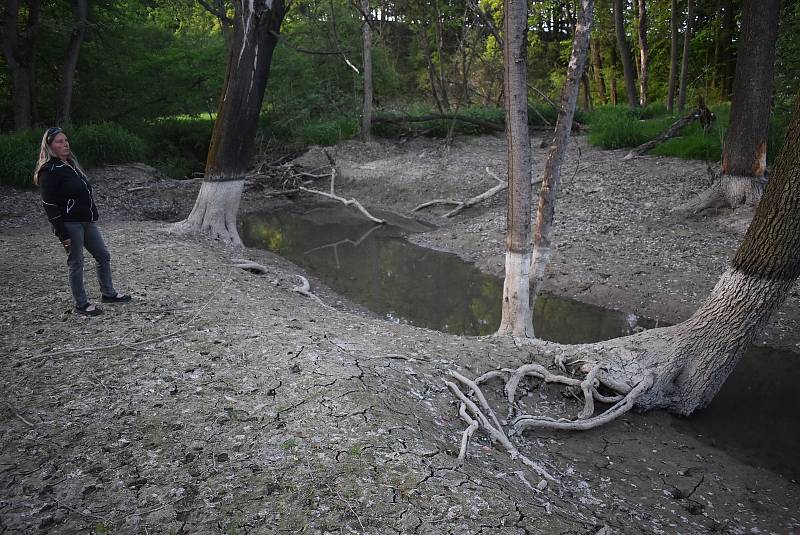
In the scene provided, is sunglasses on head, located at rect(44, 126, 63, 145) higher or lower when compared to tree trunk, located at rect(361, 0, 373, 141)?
lower

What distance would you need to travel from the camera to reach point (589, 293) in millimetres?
8891

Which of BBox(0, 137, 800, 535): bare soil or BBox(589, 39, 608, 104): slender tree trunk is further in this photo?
BBox(589, 39, 608, 104): slender tree trunk

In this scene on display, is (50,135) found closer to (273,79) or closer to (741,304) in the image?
(741,304)

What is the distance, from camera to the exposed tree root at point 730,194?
9844 mm

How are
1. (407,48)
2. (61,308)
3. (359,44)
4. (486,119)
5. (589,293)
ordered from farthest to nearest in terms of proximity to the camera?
(407,48) < (359,44) < (486,119) < (589,293) < (61,308)

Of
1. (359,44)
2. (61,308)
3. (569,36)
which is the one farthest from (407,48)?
(61,308)

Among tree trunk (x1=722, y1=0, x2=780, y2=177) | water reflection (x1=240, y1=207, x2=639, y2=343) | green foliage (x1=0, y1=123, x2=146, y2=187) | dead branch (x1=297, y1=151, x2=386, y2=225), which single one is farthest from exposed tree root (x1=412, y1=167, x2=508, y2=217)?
green foliage (x1=0, y1=123, x2=146, y2=187)

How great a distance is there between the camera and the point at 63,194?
5.18m

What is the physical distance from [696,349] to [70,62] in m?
16.7

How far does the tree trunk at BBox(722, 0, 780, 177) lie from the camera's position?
367 inches

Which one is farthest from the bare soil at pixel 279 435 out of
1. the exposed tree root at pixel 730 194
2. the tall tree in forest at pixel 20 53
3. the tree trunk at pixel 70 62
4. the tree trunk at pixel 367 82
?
the tree trunk at pixel 367 82

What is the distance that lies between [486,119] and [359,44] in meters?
5.95

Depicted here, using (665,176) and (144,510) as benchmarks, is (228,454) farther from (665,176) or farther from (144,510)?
(665,176)

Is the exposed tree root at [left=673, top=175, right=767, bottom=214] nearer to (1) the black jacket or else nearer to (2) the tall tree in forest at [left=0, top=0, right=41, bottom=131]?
(1) the black jacket
